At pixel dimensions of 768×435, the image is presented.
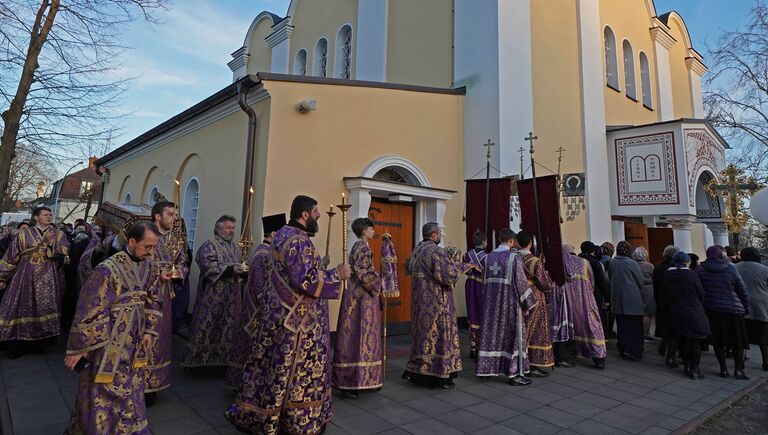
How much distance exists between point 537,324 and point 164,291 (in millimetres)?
4652

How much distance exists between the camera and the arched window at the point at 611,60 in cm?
1285

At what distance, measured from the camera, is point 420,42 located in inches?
431

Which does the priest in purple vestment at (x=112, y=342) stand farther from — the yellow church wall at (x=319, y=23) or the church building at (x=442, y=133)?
the yellow church wall at (x=319, y=23)

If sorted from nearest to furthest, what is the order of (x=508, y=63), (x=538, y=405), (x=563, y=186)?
(x=538, y=405) → (x=508, y=63) → (x=563, y=186)

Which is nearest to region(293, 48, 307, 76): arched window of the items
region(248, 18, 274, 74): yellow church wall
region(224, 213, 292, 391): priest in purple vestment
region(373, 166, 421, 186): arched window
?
region(248, 18, 274, 74): yellow church wall

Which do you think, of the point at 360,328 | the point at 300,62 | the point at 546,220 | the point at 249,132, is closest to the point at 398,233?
the point at 546,220

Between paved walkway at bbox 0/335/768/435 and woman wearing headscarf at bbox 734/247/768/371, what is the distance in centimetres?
80

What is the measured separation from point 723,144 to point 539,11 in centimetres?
648

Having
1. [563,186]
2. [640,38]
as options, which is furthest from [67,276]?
[640,38]

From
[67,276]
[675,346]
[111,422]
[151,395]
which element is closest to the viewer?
[111,422]

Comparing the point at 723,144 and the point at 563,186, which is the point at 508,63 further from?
the point at 723,144

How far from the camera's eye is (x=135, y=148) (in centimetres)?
1301

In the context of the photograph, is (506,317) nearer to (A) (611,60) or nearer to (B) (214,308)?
(B) (214,308)

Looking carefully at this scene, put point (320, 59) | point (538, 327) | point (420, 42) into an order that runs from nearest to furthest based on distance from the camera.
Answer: point (538, 327) → point (420, 42) → point (320, 59)
